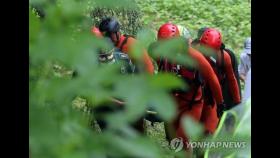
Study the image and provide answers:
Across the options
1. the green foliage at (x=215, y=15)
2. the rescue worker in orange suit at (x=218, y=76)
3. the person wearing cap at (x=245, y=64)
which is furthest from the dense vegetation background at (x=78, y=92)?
the green foliage at (x=215, y=15)

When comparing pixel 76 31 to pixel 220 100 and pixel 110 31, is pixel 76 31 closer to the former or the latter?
pixel 110 31

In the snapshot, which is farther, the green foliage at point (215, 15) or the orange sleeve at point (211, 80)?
the green foliage at point (215, 15)

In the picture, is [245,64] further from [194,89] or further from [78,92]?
[78,92]

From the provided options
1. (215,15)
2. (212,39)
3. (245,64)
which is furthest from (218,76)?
(215,15)

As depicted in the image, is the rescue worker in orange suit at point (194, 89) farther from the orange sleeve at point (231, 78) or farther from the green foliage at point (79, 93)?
the green foliage at point (79, 93)

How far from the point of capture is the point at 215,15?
683 centimetres

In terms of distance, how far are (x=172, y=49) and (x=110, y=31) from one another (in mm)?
3276

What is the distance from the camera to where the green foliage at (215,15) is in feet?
21.9

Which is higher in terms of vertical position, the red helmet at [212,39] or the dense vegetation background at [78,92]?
the dense vegetation background at [78,92]

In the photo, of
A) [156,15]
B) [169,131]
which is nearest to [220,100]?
[169,131]

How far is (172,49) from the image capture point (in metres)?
0.80

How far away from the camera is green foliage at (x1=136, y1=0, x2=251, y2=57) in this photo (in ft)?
21.9

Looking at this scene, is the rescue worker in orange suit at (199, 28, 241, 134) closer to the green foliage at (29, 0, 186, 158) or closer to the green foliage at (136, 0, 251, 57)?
the green foliage at (136, 0, 251, 57)
